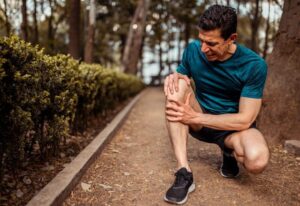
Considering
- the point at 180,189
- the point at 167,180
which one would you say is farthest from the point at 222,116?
the point at 167,180

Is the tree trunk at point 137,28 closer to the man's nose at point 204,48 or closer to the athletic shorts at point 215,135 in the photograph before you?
the athletic shorts at point 215,135

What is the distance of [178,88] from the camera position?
137 inches

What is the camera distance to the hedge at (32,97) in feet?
9.26

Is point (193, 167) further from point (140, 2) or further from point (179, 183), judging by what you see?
point (140, 2)

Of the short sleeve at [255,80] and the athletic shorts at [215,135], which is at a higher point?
the short sleeve at [255,80]

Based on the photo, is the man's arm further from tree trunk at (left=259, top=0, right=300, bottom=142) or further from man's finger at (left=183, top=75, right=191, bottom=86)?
tree trunk at (left=259, top=0, right=300, bottom=142)

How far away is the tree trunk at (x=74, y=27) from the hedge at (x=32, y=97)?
6.19m

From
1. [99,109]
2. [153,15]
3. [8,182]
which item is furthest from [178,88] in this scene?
[153,15]

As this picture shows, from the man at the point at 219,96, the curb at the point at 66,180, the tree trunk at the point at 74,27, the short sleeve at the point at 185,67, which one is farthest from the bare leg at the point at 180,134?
the tree trunk at the point at 74,27

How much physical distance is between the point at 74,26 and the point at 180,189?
29.5 ft

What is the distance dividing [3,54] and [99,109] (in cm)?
497

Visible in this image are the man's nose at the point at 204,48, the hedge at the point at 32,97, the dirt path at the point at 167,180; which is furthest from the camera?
the dirt path at the point at 167,180

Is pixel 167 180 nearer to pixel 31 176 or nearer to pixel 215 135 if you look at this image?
pixel 215 135

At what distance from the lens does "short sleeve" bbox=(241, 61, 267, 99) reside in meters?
3.28
